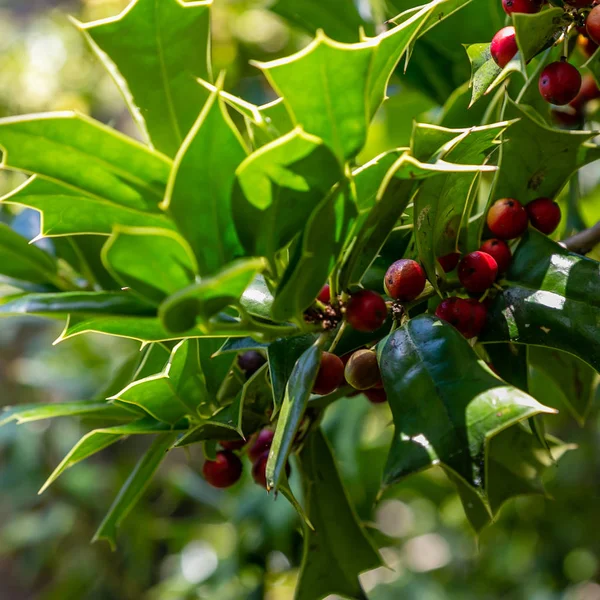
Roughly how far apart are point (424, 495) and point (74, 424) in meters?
1.02

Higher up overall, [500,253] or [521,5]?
[521,5]

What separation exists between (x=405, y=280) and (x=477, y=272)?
69mm

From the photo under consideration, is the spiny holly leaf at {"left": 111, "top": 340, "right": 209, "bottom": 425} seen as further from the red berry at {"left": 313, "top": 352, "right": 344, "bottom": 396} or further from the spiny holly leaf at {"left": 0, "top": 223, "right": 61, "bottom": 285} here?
the spiny holly leaf at {"left": 0, "top": 223, "right": 61, "bottom": 285}

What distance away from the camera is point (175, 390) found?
656mm

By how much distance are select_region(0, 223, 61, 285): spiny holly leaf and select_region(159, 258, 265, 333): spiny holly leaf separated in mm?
398

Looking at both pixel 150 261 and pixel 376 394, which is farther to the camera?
pixel 376 394

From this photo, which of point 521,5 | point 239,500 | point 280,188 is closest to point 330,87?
point 280,188

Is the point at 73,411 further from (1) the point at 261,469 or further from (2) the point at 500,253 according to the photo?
(2) the point at 500,253

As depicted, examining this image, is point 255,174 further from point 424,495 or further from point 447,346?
point 424,495

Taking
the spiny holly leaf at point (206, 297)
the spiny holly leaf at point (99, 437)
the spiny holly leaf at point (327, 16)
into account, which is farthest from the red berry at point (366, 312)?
the spiny holly leaf at point (327, 16)

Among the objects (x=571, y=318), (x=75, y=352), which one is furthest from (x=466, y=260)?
(x=75, y=352)

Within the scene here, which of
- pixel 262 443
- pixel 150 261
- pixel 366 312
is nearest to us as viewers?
pixel 150 261

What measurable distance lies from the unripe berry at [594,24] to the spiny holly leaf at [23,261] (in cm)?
56

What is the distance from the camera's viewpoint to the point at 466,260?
62 centimetres
